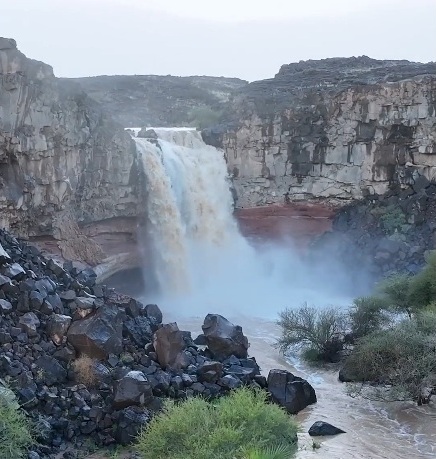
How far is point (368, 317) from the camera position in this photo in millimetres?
21516

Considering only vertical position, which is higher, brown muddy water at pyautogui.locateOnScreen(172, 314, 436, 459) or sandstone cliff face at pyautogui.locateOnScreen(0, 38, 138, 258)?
sandstone cliff face at pyautogui.locateOnScreen(0, 38, 138, 258)

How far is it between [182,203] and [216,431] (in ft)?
66.6

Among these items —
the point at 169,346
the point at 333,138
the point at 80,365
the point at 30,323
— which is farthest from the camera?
the point at 333,138

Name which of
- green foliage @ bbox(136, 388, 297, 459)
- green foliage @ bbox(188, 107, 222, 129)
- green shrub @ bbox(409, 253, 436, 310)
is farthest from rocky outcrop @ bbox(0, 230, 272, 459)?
green foliage @ bbox(188, 107, 222, 129)

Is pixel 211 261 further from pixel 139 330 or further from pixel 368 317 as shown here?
pixel 139 330

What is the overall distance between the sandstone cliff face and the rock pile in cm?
498

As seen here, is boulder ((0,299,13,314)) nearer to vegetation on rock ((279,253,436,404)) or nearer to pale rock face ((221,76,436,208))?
vegetation on rock ((279,253,436,404))

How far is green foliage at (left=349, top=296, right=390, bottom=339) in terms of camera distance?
69.4ft

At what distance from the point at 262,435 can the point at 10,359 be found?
6188 millimetres

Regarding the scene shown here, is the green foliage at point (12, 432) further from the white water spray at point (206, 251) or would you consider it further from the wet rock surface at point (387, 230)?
the wet rock surface at point (387, 230)

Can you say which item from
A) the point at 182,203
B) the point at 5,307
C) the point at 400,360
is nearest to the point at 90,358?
the point at 5,307

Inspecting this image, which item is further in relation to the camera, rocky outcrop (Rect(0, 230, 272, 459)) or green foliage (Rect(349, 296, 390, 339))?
green foliage (Rect(349, 296, 390, 339))

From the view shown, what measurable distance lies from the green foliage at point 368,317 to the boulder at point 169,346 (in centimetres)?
621

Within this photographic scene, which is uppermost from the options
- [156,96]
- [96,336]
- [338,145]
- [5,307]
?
[156,96]
